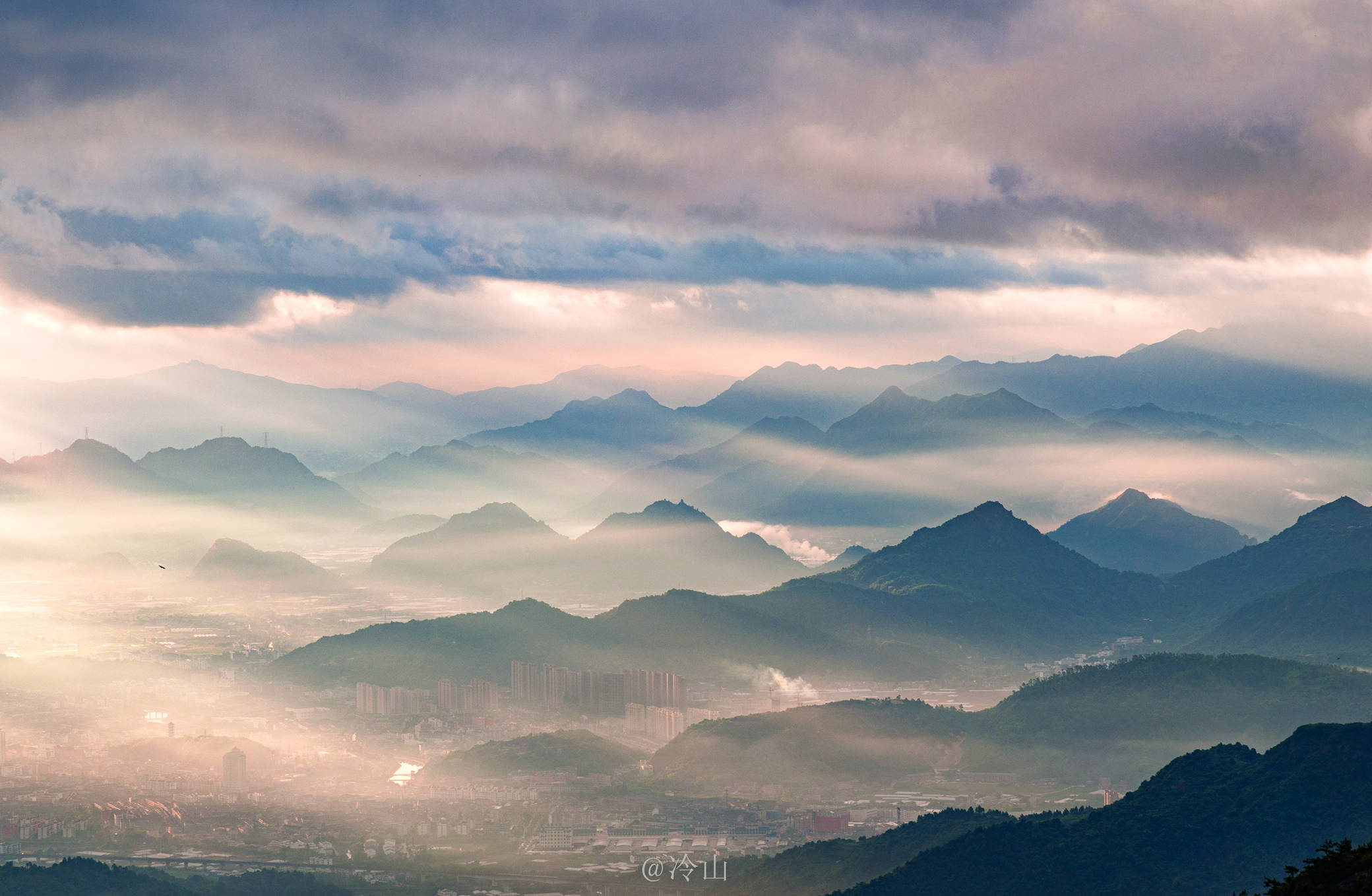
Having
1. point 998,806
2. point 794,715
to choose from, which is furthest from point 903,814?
point 794,715

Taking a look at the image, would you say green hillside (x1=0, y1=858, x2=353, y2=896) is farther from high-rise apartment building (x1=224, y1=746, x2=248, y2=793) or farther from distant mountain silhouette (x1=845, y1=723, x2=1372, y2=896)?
distant mountain silhouette (x1=845, y1=723, x2=1372, y2=896)

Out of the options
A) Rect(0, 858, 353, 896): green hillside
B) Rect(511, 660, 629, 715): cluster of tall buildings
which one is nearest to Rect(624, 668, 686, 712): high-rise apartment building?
Rect(511, 660, 629, 715): cluster of tall buildings

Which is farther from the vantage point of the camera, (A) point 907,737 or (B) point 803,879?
(A) point 907,737

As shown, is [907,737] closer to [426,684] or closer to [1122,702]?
[1122,702]

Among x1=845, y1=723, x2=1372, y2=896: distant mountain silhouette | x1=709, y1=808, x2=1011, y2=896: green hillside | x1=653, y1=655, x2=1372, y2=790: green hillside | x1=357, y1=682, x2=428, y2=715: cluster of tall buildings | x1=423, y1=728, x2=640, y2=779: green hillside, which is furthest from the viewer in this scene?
x1=357, y1=682, x2=428, y2=715: cluster of tall buildings

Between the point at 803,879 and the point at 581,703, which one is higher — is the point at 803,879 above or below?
below

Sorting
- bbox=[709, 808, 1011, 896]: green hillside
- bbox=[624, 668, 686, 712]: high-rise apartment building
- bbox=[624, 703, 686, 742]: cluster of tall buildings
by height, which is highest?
bbox=[624, 668, 686, 712]: high-rise apartment building

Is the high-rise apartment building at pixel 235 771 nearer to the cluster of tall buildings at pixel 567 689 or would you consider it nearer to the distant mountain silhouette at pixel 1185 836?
the cluster of tall buildings at pixel 567 689
